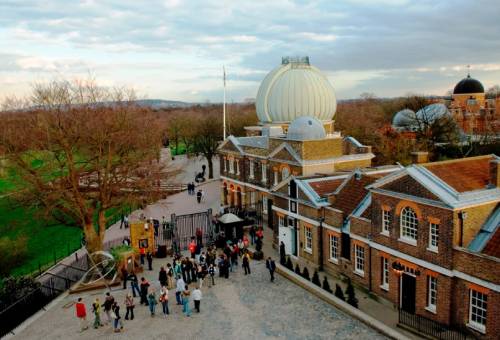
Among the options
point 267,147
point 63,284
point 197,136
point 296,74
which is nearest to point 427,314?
point 63,284

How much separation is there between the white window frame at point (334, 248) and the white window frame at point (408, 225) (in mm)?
5170

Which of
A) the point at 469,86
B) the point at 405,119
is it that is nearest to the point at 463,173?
the point at 405,119

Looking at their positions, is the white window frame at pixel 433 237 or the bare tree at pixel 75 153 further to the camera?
the bare tree at pixel 75 153

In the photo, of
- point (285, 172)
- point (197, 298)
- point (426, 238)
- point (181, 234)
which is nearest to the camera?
point (426, 238)

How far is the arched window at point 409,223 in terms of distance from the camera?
19266 mm

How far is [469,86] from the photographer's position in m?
96.9

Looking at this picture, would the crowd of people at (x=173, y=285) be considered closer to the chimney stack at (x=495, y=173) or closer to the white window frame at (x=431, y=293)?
the white window frame at (x=431, y=293)

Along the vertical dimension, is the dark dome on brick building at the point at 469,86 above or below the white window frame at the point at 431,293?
above

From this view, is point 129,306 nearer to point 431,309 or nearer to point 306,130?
point 431,309

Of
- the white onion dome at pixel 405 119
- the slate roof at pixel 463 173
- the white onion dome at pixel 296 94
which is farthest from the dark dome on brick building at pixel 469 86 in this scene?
the slate roof at pixel 463 173

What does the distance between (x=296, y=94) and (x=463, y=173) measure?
919 inches

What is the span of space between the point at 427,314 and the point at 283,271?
7.94 m

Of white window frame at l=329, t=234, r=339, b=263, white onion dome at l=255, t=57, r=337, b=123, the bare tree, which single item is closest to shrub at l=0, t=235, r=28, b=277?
the bare tree

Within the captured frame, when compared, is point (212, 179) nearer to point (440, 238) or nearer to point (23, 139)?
point (23, 139)
